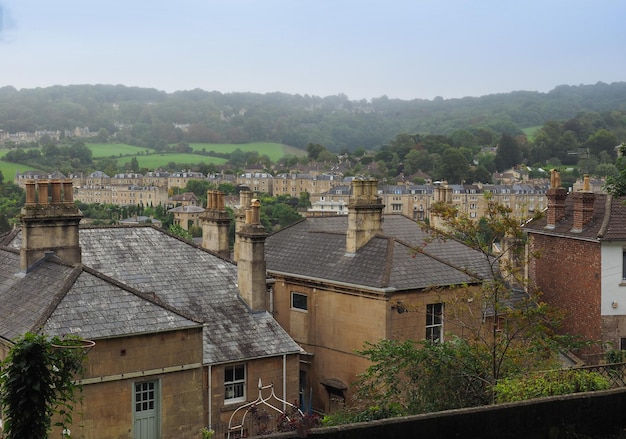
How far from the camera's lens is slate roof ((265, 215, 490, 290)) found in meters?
24.7

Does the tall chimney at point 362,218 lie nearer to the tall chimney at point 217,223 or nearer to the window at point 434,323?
the window at point 434,323

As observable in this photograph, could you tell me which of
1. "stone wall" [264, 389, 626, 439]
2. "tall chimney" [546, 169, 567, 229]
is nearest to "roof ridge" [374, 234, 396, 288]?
"tall chimney" [546, 169, 567, 229]

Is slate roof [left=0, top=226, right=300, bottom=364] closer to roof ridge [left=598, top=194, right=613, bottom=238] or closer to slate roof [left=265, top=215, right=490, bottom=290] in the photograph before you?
slate roof [left=265, top=215, right=490, bottom=290]

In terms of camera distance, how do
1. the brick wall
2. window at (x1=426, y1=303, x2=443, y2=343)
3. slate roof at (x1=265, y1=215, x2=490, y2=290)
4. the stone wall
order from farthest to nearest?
the brick wall → window at (x1=426, y1=303, x2=443, y2=343) → slate roof at (x1=265, y1=215, x2=490, y2=290) → the stone wall

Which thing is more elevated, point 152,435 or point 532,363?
point 532,363

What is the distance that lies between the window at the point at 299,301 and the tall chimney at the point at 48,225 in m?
8.43

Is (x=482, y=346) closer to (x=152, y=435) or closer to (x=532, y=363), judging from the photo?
(x=532, y=363)

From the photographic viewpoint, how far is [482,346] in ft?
63.0

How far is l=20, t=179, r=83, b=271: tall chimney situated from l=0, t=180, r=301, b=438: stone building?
0.08ft

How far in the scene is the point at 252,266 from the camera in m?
22.5

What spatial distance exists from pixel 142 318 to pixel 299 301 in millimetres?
9459

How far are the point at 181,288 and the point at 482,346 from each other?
831 cm

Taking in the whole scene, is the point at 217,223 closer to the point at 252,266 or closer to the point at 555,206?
the point at 252,266

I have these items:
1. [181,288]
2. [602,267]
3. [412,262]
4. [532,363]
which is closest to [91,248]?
[181,288]
